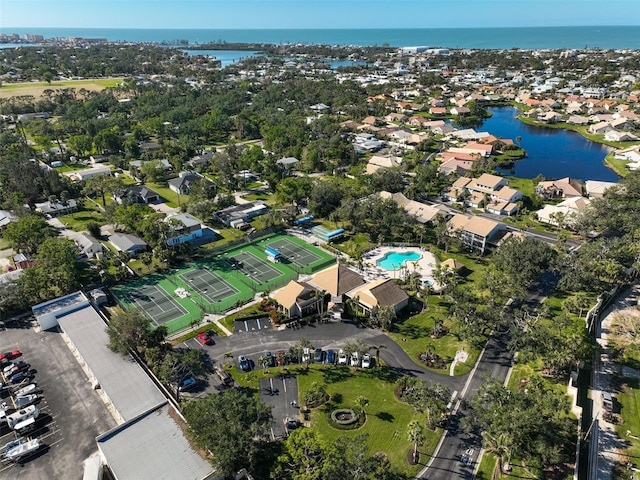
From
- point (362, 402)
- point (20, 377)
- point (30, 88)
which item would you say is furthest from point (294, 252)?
point (30, 88)

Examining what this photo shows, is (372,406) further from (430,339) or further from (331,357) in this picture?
(430,339)

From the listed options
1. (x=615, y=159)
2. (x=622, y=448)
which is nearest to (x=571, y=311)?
(x=622, y=448)

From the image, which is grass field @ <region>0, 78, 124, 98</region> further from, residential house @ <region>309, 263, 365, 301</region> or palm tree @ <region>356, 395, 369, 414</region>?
palm tree @ <region>356, 395, 369, 414</region>

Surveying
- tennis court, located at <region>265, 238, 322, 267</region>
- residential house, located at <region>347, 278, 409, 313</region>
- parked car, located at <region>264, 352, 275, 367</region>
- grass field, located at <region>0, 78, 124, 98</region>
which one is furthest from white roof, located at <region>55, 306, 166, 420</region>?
grass field, located at <region>0, 78, 124, 98</region>

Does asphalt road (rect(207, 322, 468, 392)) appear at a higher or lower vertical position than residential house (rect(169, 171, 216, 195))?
lower

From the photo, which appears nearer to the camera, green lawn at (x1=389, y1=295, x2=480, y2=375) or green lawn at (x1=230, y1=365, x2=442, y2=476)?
green lawn at (x1=230, y1=365, x2=442, y2=476)
